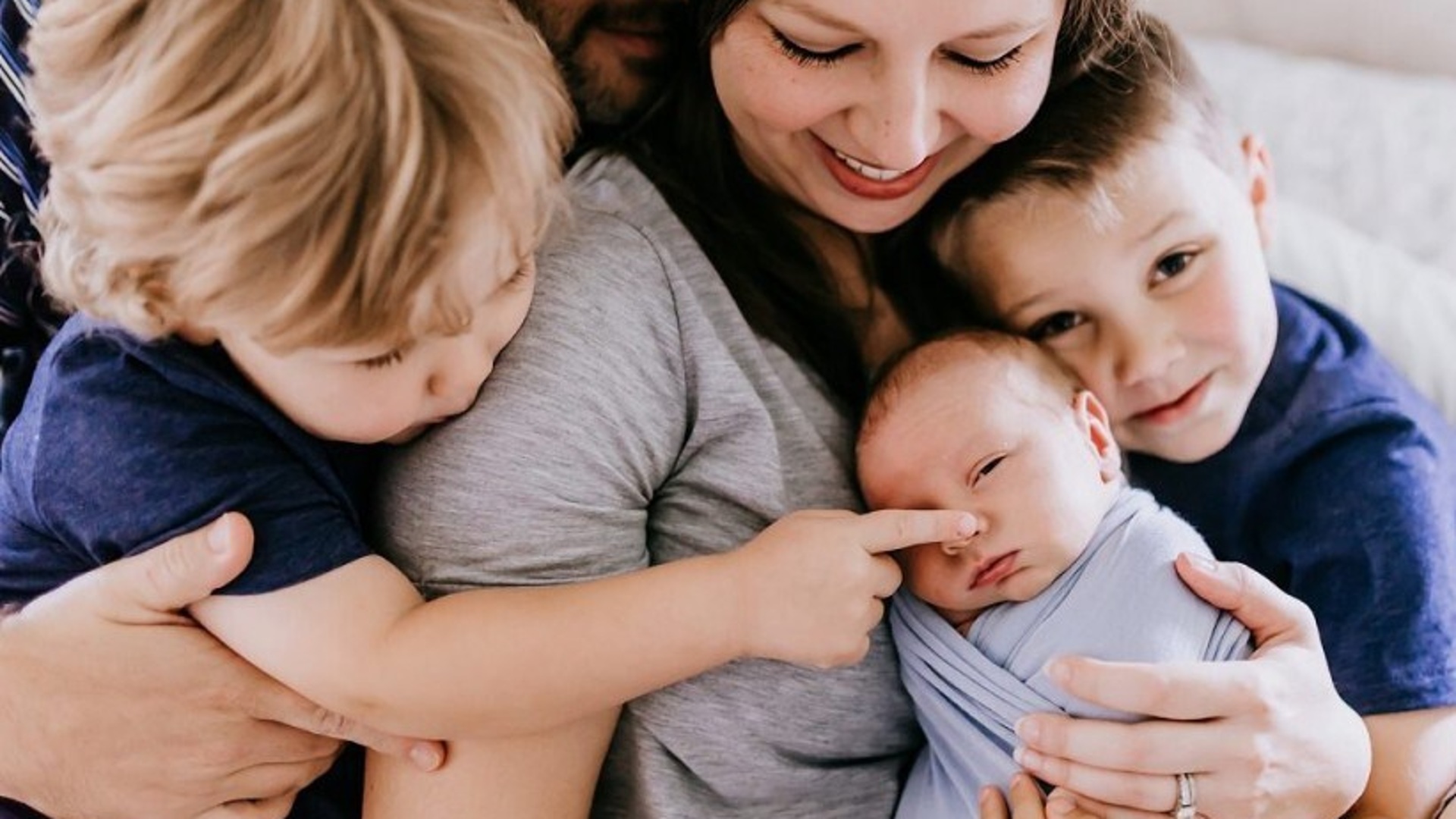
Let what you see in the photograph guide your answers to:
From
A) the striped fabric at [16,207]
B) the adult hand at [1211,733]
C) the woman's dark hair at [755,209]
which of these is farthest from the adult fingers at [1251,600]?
the striped fabric at [16,207]

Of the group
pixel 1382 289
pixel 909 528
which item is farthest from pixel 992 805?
pixel 1382 289

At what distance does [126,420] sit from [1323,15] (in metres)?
1.92

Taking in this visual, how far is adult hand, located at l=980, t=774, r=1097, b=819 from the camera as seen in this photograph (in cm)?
121

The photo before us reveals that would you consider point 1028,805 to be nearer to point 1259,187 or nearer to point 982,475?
point 982,475

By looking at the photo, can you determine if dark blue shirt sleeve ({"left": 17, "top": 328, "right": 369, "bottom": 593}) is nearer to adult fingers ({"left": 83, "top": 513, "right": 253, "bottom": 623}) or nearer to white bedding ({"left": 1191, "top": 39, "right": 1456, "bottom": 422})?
adult fingers ({"left": 83, "top": 513, "right": 253, "bottom": 623})

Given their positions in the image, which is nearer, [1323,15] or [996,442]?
[996,442]

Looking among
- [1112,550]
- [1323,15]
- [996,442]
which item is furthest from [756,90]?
[1323,15]

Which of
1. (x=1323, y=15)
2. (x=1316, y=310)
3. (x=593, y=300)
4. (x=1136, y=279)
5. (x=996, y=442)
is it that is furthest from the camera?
(x=1323, y=15)

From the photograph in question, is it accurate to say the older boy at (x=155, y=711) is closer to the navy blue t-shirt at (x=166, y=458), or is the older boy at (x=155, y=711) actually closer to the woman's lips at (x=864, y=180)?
the navy blue t-shirt at (x=166, y=458)

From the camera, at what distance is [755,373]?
1253mm

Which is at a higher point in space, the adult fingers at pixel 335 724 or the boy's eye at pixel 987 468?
the boy's eye at pixel 987 468

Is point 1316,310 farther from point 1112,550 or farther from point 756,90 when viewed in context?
point 756,90

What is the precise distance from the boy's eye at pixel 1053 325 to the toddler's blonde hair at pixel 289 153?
0.63 m

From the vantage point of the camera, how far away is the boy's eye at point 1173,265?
1.42m
